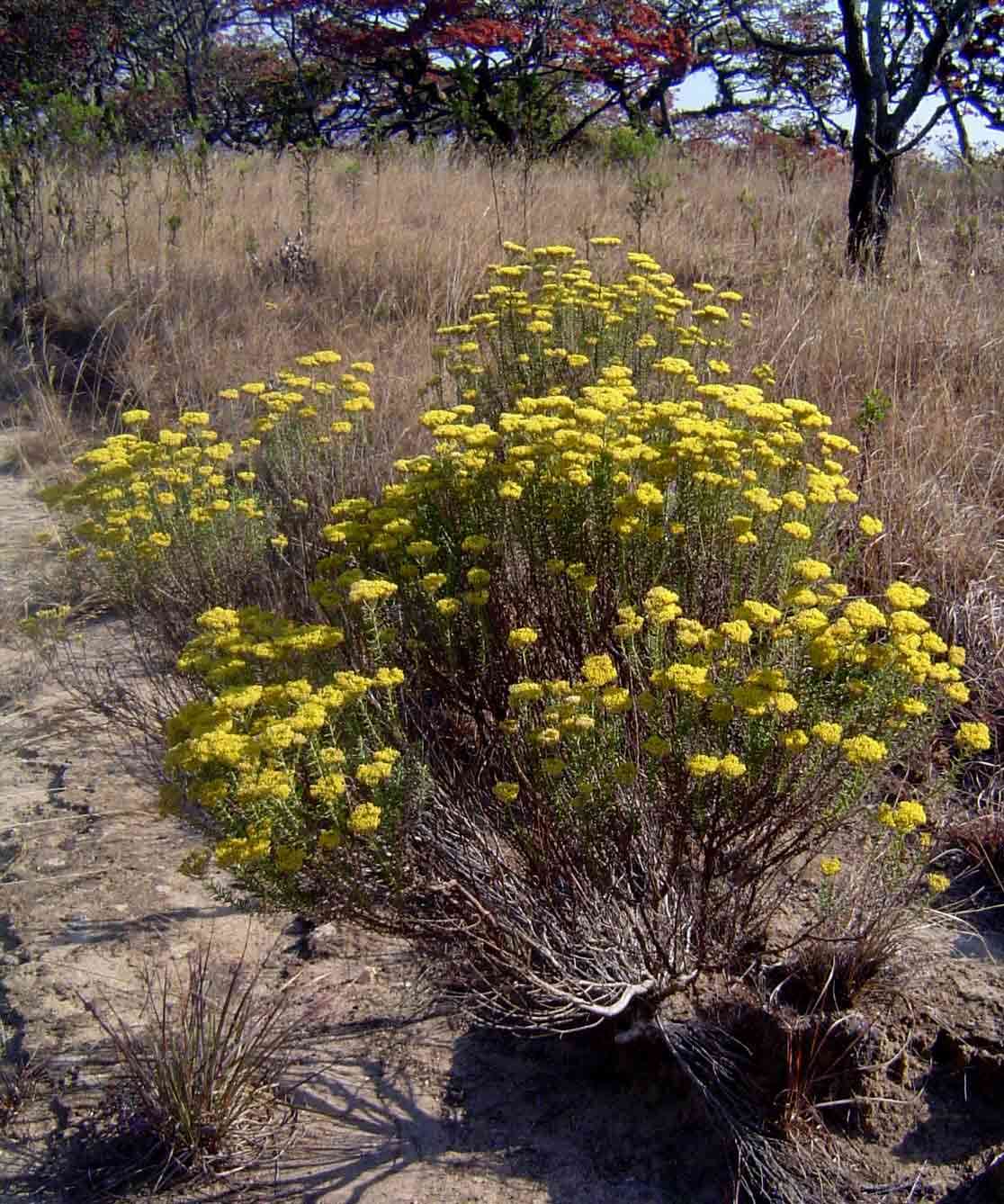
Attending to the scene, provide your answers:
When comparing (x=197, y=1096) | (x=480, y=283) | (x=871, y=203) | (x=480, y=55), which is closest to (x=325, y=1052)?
(x=197, y=1096)

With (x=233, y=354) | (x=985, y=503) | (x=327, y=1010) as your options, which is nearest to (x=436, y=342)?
(x=233, y=354)

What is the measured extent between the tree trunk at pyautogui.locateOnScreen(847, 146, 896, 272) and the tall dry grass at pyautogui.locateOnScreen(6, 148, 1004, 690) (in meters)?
0.16

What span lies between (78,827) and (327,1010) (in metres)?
1.12

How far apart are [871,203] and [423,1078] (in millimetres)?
6036

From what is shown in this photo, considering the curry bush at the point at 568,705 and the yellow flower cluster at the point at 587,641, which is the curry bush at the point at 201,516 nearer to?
the curry bush at the point at 568,705

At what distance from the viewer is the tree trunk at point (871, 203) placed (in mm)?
6594

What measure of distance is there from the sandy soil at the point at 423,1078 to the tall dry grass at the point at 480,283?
1496mm

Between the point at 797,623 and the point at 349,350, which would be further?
the point at 349,350

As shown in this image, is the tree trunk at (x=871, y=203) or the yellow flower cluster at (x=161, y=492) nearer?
the yellow flower cluster at (x=161, y=492)

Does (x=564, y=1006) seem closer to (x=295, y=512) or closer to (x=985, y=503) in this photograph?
(x=295, y=512)

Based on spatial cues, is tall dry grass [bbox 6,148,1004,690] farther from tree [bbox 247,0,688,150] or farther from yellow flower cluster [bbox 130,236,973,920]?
tree [bbox 247,0,688,150]

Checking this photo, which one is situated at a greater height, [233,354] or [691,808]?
[233,354]

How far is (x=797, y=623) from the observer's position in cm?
225

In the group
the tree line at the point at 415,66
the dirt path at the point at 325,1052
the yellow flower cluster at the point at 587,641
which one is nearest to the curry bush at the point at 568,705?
the yellow flower cluster at the point at 587,641
